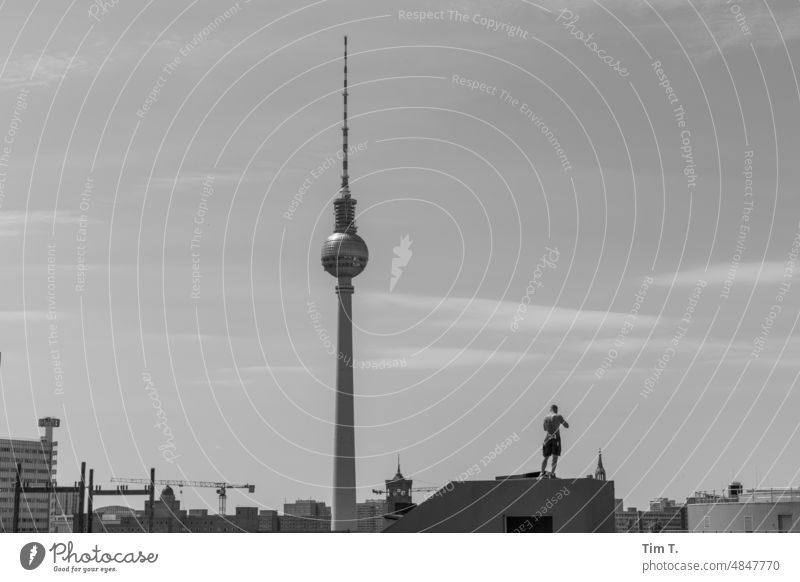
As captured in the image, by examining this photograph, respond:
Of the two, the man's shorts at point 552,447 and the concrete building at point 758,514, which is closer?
the man's shorts at point 552,447

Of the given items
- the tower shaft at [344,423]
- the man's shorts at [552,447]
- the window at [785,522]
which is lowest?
the man's shorts at [552,447]

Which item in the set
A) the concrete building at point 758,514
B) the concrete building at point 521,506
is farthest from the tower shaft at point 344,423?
the concrete building at point 521,506

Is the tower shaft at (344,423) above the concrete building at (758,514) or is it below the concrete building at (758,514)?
above

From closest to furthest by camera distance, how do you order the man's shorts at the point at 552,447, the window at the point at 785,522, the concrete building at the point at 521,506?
1. the concrete building at the point at 521,506
2. the man's shorts at the point at 552,447
3. the window at the point at 785,522

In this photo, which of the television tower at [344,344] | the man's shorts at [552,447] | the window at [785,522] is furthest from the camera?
the television tower at [344,344]

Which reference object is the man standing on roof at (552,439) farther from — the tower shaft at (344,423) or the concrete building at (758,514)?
the tower shaft at (344,423)

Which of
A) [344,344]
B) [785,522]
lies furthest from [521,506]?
[344,344]
